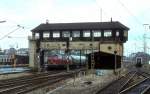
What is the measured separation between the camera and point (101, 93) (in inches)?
1150

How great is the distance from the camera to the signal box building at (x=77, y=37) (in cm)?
8263

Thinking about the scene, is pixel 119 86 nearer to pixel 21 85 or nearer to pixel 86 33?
pixel 21 85

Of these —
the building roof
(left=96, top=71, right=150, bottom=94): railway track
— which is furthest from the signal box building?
(left=96, top=71, right=150, bottom=94): railway track

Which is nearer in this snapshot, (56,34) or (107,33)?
(107,33)

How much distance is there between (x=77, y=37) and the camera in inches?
3846

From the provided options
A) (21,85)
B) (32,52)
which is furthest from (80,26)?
(21,85)

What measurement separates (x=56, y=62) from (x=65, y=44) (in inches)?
289

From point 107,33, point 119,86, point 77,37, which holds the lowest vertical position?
→ point 119,86

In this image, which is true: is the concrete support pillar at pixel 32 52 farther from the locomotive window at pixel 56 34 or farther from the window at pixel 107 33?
the window at pixel 107 33

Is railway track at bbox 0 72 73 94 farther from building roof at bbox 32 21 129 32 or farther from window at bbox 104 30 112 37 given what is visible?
building roof at bbox 32 21 129 32

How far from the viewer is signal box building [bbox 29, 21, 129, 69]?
82.6 m

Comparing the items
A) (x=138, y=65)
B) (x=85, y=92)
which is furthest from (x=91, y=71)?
(x=138, y=65)

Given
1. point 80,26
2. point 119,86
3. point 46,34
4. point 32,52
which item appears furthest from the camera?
point 46,34

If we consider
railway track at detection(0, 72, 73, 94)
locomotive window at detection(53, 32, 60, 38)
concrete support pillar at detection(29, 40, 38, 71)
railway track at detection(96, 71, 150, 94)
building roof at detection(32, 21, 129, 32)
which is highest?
building roof at detection(32, 21, 129, 32)
